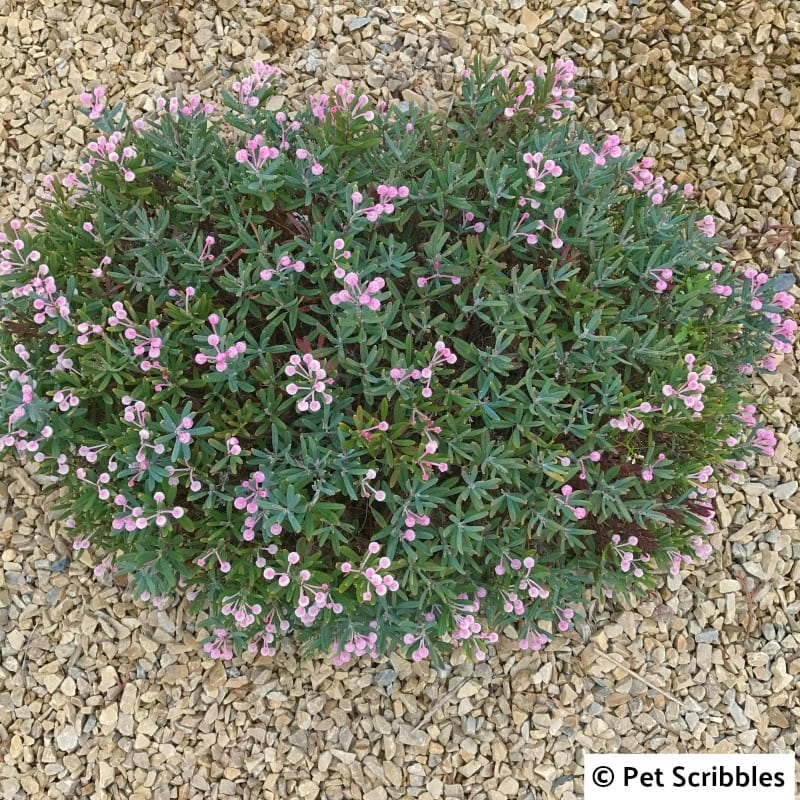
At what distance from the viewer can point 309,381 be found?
7.82 ft

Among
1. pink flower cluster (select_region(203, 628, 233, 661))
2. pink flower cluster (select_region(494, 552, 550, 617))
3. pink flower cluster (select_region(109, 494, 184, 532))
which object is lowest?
pink flower cluster (select_region(203, 628, 233, 661))

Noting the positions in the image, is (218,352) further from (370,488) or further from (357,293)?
(370,488)

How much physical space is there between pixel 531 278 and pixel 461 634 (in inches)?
49.0

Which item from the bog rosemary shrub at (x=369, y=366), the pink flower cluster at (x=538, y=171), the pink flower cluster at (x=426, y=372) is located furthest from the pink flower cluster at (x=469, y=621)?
the pink flower cluster at (x=538, y=171)

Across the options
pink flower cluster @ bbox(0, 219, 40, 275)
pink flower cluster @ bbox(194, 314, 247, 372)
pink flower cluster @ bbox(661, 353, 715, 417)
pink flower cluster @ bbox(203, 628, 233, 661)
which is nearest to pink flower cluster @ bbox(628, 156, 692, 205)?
pink flower cluster @ bbox(661, 353, 715, 417)

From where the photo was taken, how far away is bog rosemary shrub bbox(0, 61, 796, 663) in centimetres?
253

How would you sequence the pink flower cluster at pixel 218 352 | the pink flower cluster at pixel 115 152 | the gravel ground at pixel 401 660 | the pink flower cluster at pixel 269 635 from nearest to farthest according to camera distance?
the pink flower cluster at pixel 218 352, the pink flower cluster at pixel 115 152, the pink flower cluster at pixel 269 635, the gravel ground at pixel 401 660

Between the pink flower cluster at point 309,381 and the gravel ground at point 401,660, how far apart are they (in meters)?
1.46

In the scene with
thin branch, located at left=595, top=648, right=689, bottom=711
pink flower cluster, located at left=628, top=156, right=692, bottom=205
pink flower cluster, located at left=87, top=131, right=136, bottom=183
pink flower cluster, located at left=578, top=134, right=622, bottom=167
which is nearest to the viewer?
pink flower cluster, located at left=87, top=131, right=136, bottom=183

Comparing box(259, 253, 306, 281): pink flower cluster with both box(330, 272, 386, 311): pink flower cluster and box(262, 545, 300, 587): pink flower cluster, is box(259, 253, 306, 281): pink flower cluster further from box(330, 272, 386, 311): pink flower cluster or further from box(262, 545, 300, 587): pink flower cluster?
box(262, 545, 300, 587): pink flower cluster

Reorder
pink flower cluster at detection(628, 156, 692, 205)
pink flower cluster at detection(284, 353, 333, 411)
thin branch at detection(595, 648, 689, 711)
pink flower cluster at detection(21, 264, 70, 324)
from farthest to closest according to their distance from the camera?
thin branch at detection(595, 648, 689, 711), pink flower cluster at detection(628, 156, 692, 205), pink flower cluster at detection(21, 264, 70, 324), pink flower cluster at detection(284, 353, 333, 411)

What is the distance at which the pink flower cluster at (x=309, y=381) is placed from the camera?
2250 mm

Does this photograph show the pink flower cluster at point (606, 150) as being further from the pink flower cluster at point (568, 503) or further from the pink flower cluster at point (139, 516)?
the pink flower cluster at point (139, 516)

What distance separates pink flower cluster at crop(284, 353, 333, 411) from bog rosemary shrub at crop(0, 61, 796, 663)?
0.02 meters
